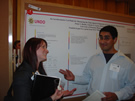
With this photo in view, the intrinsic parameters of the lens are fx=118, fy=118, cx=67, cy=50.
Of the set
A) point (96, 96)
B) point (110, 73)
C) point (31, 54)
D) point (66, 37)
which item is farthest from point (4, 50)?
point (110, 73)

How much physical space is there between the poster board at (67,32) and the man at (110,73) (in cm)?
16

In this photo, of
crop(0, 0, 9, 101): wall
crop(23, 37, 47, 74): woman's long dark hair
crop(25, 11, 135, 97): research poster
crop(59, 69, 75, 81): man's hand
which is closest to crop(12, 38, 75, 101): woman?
crop(23, 37, 47, 74): woman's long dark hair

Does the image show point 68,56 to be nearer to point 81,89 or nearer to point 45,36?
point 45,36

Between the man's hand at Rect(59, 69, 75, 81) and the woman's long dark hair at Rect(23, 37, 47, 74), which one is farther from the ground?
the woman's long dark hair at Rect(23, 37, 47, 74)

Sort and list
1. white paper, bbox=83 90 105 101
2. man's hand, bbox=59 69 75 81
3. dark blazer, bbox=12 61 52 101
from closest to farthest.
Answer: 1. dark blazer, bbox=12 61 52 101
2. white paper, bbox=83 90 105 101
3. man's hand, bbox=59 69 75 81

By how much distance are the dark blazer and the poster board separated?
1.75ft

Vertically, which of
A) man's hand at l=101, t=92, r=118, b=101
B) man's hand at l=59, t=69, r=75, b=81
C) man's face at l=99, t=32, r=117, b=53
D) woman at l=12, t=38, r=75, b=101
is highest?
man's face at l=99, t=32, r=117, b=53

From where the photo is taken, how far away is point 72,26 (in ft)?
5.69

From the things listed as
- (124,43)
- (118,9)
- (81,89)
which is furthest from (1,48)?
(118,9)

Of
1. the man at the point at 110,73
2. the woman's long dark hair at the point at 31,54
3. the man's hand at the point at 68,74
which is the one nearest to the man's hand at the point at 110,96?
the man at the point at 110,73

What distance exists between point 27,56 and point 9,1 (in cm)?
86

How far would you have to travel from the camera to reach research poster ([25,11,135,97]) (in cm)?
156

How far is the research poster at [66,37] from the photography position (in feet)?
5.11

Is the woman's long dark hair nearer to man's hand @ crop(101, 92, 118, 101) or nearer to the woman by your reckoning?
the woman
